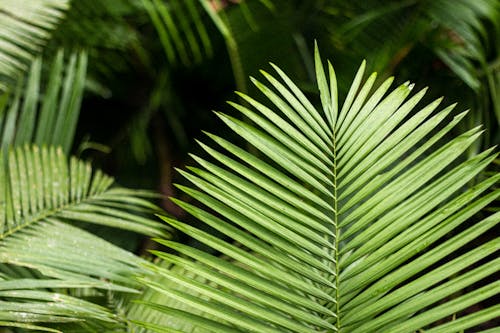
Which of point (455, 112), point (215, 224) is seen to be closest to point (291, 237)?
point (215, 224)

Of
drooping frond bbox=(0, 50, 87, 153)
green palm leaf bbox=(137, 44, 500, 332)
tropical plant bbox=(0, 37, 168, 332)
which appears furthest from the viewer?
drooping frond bbox=(0, 50, 87, 153)

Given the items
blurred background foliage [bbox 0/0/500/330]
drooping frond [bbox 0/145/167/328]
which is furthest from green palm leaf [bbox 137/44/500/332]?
blurred background foliage [bbox 0/0/500/330]

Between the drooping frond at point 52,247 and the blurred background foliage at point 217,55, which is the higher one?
the blurred background foliage at point 217,55

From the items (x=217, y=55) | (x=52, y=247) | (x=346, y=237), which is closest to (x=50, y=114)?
(x=52, y=247)

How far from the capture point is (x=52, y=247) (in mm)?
678

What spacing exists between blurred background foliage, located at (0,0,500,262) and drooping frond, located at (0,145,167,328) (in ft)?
1.03

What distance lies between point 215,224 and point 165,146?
118cm

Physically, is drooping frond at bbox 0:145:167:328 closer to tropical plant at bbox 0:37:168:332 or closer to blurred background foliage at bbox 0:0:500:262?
tropical plant at bbox 0:37:168:332

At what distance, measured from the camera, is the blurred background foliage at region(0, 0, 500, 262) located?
111 cm

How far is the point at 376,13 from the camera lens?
1154 millimetres

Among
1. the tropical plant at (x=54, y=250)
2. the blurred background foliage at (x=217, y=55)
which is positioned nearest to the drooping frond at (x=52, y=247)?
the tropical plant at (x=54, y=250)

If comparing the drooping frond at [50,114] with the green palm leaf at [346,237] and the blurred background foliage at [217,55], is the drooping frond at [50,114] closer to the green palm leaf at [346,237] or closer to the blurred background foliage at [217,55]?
the blurred background foliage at [217,55]

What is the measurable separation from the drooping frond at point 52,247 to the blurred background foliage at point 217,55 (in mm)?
314

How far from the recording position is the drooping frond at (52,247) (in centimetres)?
60
